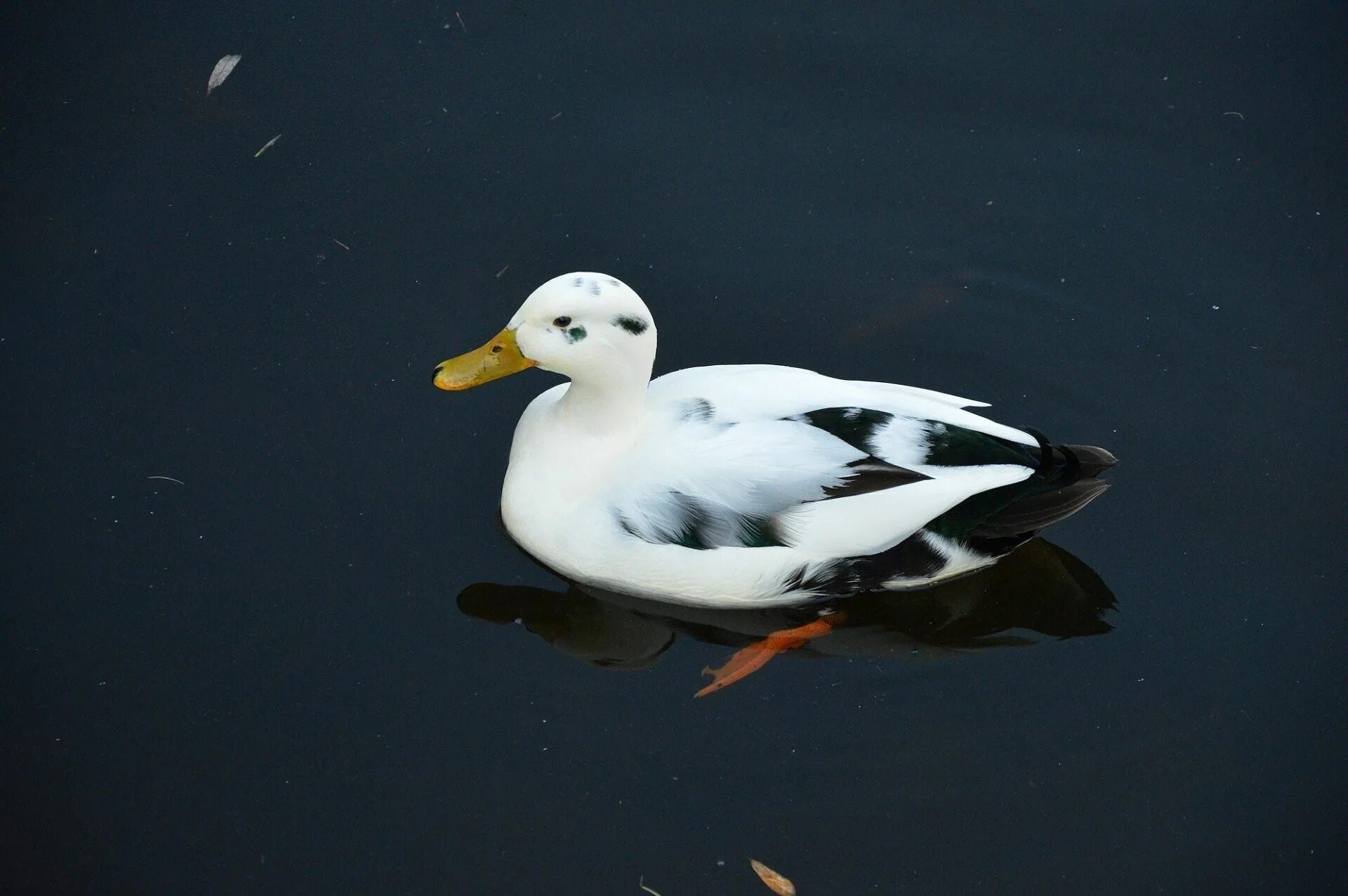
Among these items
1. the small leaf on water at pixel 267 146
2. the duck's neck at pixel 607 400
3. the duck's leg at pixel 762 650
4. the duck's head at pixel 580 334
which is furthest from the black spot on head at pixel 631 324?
the small leaf on water at pixel 267 146

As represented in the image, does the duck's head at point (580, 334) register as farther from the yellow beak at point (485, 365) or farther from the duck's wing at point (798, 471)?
the duck's wing at point (798, 471)

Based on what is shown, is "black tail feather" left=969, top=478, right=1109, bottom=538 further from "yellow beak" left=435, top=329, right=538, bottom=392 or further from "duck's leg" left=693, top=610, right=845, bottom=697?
"yellow beak" left=435, top=329, right=538, bottom=392

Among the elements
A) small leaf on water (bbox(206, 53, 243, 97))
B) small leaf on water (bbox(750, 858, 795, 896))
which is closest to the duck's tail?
small leaf on water (bbox(750, 858, 795, 896))

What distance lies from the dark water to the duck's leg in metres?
0.07

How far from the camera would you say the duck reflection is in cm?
466

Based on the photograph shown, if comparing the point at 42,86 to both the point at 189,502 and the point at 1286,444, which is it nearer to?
the point at 189,502

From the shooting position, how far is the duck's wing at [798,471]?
14.3 ft

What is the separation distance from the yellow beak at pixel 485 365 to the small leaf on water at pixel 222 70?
247 cm

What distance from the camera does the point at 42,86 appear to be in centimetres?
600

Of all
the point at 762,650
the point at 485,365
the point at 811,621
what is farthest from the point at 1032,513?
the point at 485,365

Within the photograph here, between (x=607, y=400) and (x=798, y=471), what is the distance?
689mm

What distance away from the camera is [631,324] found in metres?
4.29

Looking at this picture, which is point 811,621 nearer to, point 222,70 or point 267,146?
point 267,146

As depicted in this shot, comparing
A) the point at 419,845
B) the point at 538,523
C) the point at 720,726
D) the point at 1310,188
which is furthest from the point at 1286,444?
the point at 419,845
